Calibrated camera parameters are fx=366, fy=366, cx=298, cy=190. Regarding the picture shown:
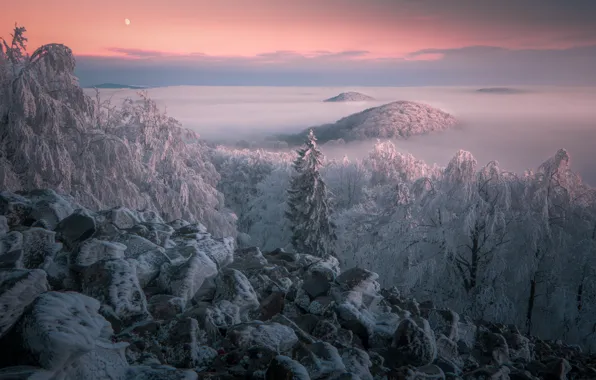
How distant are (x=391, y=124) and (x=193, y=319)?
105 meters

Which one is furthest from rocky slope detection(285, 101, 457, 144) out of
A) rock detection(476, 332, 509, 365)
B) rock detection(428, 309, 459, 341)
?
rock detection(476, 332, 509, 365)

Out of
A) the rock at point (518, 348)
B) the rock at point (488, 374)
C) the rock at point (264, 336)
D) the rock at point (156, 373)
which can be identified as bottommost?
the rock at point (518, 348)

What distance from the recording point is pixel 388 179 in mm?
37469

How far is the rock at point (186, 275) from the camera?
6344 millimetres

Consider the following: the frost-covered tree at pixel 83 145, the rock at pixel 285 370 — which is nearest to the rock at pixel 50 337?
the rock at pixel 285 370

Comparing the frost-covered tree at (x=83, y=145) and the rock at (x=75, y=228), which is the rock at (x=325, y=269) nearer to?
the rock at (x=75, y=228)

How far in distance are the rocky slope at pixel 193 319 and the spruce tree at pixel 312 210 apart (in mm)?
15703

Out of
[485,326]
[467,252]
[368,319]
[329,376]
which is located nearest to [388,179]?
[467,252]

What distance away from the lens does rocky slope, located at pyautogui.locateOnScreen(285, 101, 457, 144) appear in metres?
98.7

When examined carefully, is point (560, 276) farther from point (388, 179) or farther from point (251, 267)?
point (388, 179)

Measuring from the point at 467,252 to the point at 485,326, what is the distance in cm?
876

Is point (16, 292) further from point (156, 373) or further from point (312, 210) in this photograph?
point (312, 210)

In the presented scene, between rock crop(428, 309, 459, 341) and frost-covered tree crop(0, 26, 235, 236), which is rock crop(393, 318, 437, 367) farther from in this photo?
frost-covered tree crop(0, 26, 235, 236)

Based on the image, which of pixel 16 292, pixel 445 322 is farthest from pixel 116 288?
pixel 445 322
